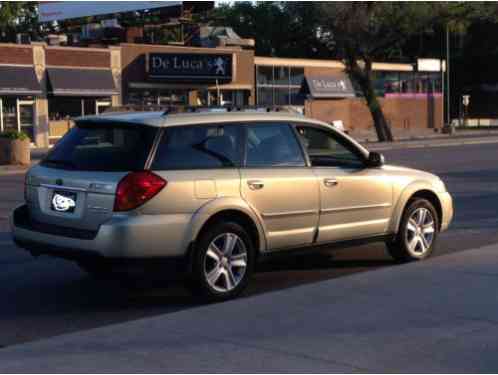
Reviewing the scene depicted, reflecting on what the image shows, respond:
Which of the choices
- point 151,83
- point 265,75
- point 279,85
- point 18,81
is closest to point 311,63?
point 279,85

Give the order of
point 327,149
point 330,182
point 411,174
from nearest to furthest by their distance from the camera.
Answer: point 330,182
point 327,149
point 411,174

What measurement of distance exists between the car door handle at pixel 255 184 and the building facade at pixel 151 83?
24.4 metres

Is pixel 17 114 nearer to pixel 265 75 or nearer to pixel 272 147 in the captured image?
pixel 265 75

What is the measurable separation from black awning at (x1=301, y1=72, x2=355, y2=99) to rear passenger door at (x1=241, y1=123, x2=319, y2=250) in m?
47.5

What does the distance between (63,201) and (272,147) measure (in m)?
2.04

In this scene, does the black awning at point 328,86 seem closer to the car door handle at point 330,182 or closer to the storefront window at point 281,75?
the storefront window at point 281,75

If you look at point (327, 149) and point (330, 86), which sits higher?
point (330, 86)

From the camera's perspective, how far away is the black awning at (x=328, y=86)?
2186 inches

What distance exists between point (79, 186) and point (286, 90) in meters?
48.9

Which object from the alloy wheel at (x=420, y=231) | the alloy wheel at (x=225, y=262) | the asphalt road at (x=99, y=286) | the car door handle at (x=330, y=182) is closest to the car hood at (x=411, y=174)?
the alloy wheel at (x=420, y=231)

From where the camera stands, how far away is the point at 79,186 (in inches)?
292

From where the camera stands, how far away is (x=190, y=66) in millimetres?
46625

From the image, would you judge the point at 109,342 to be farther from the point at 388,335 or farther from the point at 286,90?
the point at 286,90

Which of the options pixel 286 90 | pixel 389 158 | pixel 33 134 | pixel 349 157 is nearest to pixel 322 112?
pixel 286 90
